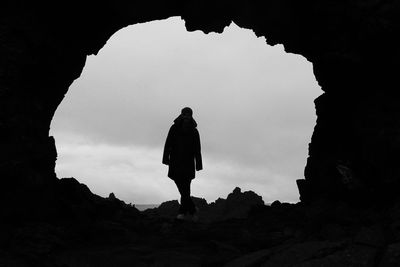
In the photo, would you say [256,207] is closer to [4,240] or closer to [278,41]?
[278,41]

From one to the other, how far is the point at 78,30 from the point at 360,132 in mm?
7824

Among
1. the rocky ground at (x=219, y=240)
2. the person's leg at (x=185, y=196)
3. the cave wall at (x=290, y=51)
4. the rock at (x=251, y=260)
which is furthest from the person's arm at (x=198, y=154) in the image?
the rock at (x=251, y=260)

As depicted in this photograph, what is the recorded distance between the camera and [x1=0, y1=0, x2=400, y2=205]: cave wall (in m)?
9.60

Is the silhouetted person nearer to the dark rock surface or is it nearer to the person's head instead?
the person's head

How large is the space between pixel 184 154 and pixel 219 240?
4269mm

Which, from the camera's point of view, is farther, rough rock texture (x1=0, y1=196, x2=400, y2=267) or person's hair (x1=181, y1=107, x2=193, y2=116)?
person's hair (x1=181, y1=107, x2=193, y2=116)

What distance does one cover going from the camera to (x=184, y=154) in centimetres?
1315

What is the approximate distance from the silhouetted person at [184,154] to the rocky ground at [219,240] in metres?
1.74

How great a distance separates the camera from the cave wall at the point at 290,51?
960 centimetres

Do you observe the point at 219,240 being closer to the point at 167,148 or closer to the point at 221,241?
the point at 221,241

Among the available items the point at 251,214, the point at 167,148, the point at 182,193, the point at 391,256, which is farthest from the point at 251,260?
the point at 167,148

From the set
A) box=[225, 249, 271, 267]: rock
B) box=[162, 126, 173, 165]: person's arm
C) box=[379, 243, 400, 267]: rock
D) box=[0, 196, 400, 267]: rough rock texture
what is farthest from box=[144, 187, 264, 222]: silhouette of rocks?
box=[379, 243, 400, 267]: rock

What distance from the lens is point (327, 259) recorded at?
6.89 meters

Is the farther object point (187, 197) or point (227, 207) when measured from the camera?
point (227, 207)
